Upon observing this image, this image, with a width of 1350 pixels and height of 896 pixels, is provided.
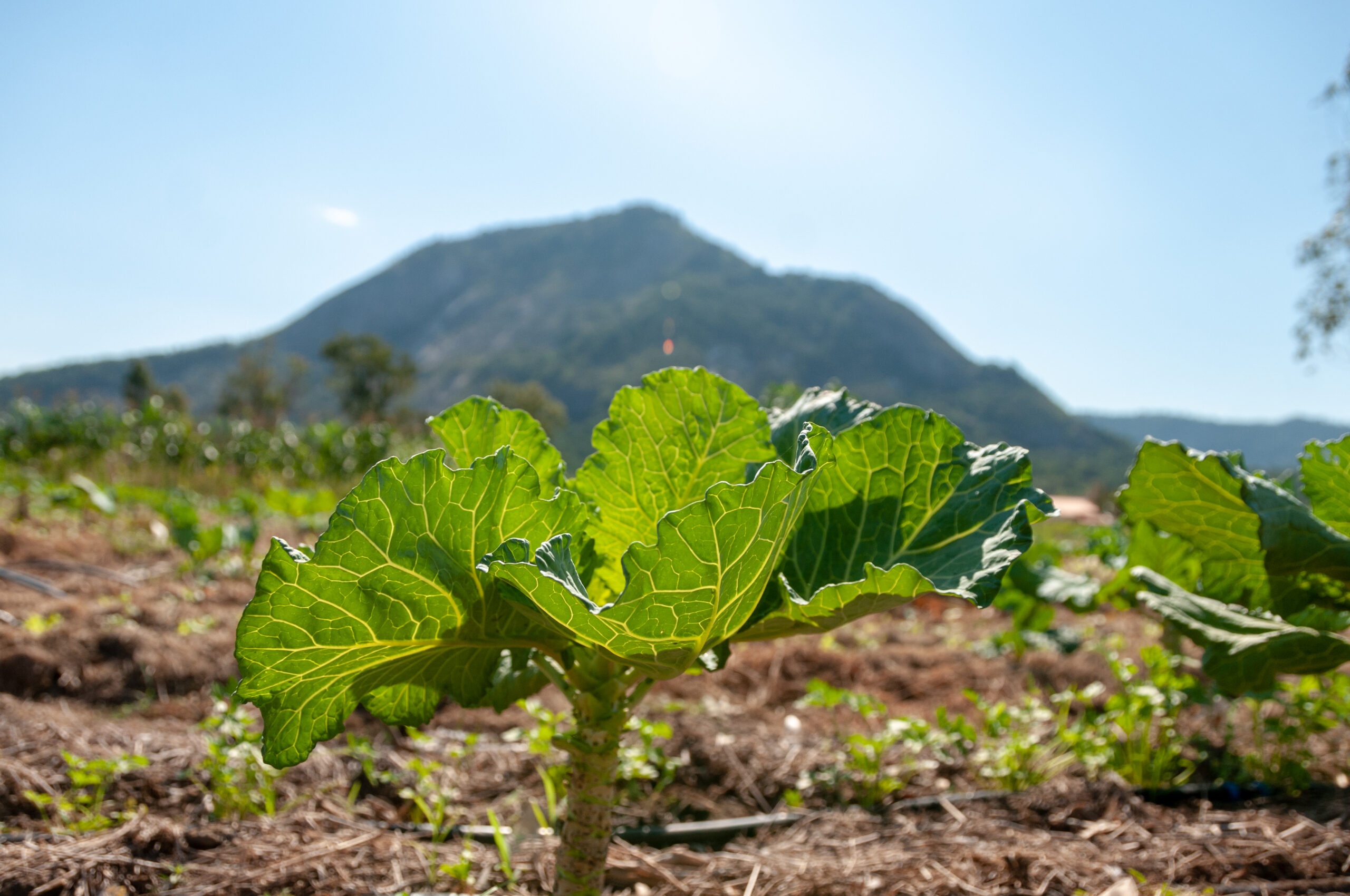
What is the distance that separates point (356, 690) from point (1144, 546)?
2.09 metres

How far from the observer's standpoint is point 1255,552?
1.43 meters

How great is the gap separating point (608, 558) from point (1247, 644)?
4.15 feet

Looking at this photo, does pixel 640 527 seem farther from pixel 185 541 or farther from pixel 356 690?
pixel 185 541

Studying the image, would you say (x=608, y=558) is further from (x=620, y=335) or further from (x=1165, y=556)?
(x=620, y=335)

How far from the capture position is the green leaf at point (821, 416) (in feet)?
3.92

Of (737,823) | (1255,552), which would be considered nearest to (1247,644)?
(1255,552)

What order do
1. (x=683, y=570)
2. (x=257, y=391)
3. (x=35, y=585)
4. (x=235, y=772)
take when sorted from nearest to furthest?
(x=683, y=570), (x=235, y=772), (x=35, y=585), (x=257, y=391)

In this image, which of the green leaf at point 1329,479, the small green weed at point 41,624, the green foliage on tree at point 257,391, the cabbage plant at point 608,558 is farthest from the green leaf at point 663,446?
the green foliage on tree at point 257,391

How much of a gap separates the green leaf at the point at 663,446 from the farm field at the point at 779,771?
0.19 m

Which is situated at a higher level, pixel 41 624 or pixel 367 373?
pixel 367 373

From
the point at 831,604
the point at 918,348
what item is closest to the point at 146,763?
the point at 831,604

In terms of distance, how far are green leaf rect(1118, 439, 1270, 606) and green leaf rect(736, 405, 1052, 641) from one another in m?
0.44

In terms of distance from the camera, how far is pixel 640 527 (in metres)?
1.09

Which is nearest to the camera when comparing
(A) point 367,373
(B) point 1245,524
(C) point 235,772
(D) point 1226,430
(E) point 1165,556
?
(B) point 1245,524
